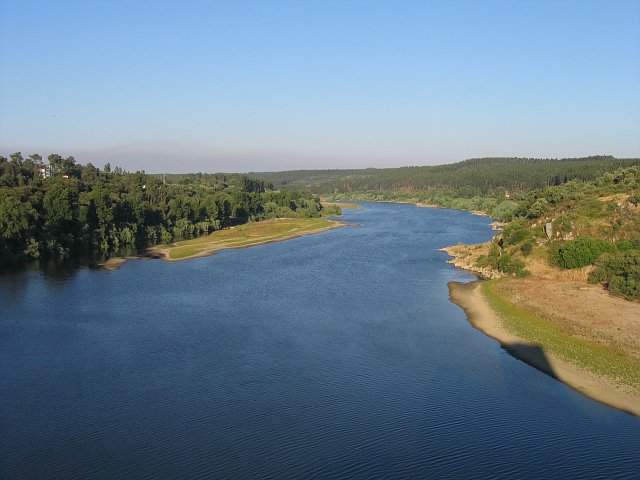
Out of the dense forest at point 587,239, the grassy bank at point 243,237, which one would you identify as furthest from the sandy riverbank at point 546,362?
the grassy bank at point 243,237

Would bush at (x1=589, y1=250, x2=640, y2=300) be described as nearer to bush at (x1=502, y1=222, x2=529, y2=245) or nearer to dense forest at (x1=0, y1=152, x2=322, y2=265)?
bush at (x1=502, y1=222, x2=529, y2=245)

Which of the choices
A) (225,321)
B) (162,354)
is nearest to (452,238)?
(225,321)

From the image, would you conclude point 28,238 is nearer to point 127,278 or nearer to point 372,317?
point 127,278

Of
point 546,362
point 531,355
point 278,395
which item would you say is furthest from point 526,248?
point 278,395

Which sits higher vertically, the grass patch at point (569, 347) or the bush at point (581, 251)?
the bush at point (581, 251)

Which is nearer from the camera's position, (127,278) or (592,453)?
(592,453)

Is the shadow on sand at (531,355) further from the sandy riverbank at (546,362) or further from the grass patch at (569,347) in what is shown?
the grass patch at (569,347)
